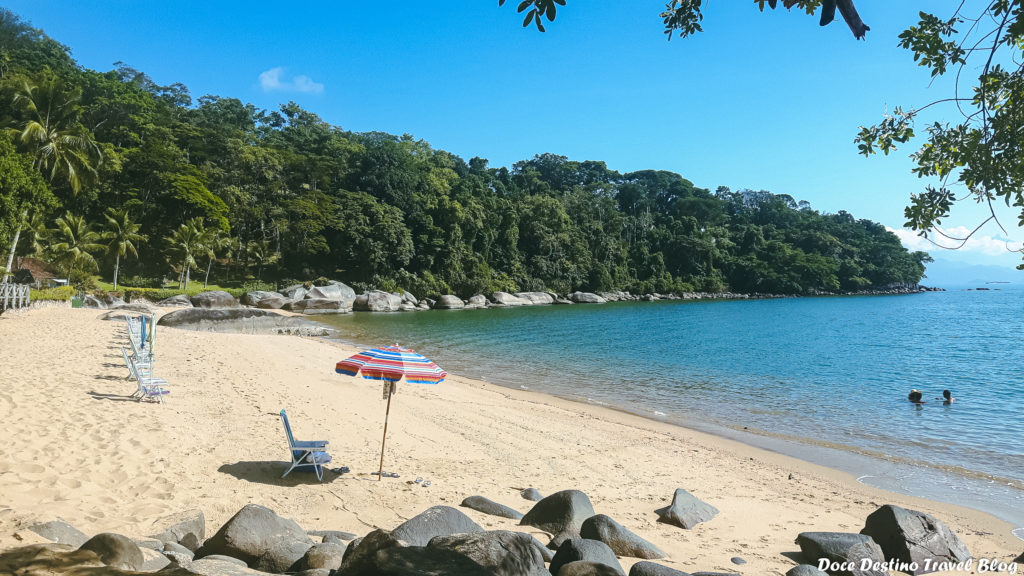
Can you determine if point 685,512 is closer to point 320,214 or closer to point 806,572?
point 806,572

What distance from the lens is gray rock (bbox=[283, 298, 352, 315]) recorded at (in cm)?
4466

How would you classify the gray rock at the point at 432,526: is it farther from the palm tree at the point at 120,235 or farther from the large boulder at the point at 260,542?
the palm tree at the point at 120,235

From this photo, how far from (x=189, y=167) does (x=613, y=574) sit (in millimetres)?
56920

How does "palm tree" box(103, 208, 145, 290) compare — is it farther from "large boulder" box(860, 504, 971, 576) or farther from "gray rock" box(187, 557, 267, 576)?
"large boulder" box(860, 504, 971, 576)

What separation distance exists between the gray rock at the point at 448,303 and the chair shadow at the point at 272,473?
162 feet

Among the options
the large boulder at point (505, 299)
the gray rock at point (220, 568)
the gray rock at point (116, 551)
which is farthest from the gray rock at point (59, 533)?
the large boulder at point (505, 299)

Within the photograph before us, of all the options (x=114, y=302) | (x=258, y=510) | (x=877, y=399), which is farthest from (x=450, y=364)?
(x=114, y=302)

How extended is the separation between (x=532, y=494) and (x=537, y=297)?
199 feet

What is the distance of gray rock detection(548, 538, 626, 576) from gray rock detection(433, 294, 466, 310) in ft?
173

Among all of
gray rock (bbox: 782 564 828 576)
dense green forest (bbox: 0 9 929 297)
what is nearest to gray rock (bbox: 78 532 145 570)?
gray rock (bbox: 782 564 828 576)

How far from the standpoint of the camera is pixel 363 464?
303 inches

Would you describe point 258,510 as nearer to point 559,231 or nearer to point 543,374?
point 543,374

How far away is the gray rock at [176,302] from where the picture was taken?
1398 inches

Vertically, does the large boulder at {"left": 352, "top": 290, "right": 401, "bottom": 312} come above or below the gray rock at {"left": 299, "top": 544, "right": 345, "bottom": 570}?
above
